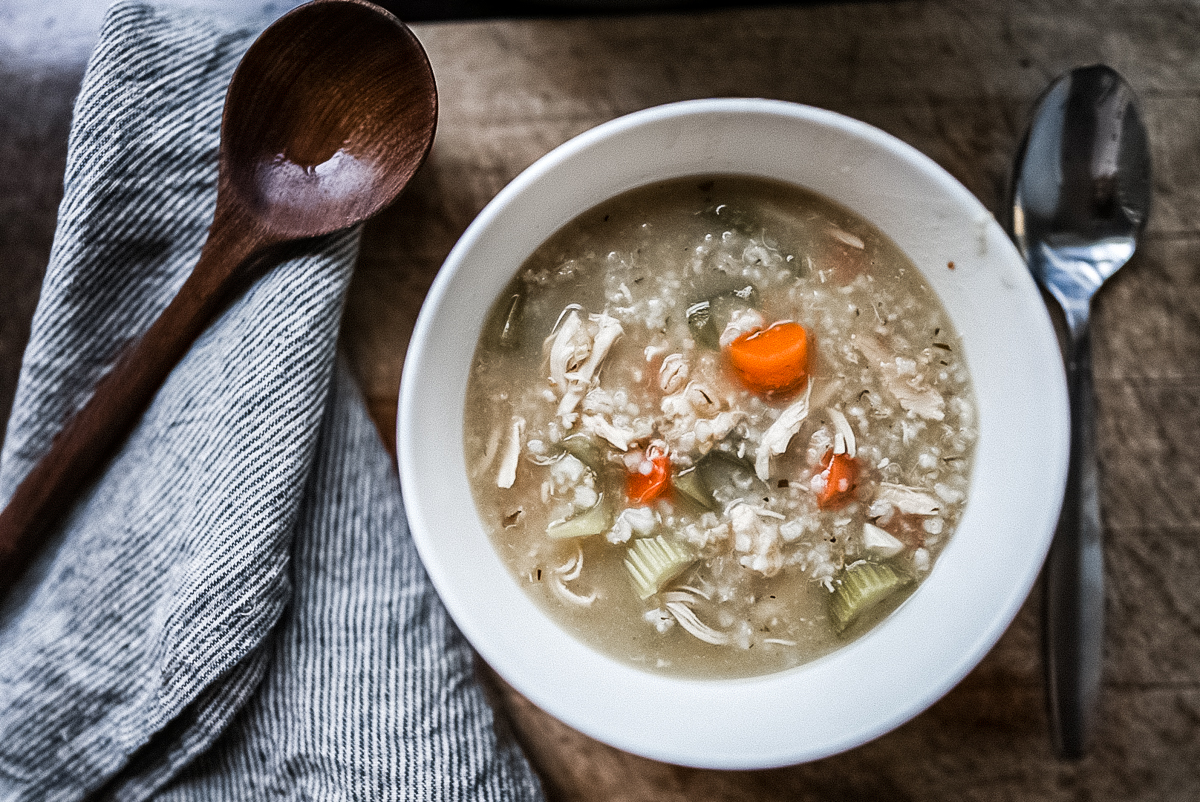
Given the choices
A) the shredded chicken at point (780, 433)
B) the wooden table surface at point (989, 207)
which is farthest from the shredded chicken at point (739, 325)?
the wooden table surface at point (989, 207)

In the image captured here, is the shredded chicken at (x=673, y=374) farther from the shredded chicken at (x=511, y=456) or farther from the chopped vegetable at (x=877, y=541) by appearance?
the chopped vegetable at (x=877, y=541)

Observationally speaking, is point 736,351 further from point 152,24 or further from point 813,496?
point 152,24

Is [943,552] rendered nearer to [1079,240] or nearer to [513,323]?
[1079,240]

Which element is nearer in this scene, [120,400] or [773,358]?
[773,358]

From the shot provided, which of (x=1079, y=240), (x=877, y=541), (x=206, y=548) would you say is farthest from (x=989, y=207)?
(x=206, y=548)

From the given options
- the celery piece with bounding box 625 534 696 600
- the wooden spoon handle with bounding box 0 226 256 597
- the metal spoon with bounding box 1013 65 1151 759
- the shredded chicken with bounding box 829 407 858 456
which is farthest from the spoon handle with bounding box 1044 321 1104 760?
the wooden spoon handle with bounding box 0 226 256 597

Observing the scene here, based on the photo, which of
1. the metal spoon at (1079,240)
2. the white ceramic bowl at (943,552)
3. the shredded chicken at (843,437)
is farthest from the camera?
the metal spoon at (1079,240)
